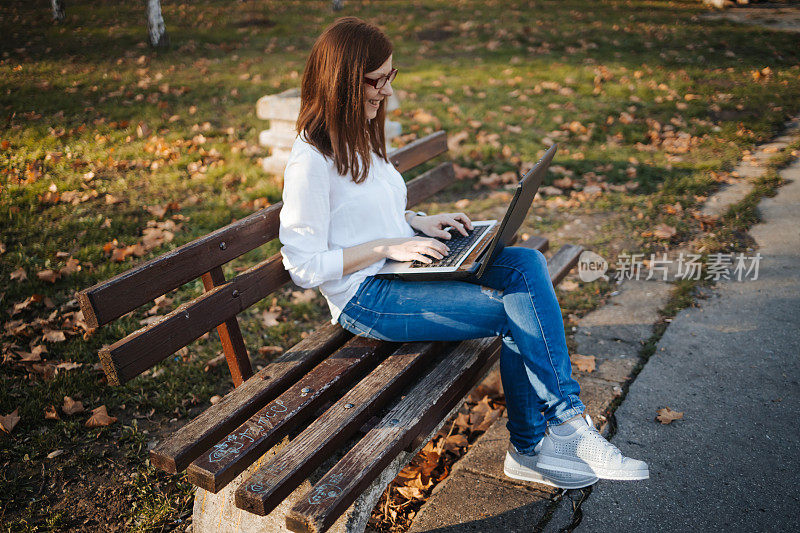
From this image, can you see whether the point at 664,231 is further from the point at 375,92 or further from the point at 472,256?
the point at 375,92

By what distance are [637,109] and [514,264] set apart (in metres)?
5.20

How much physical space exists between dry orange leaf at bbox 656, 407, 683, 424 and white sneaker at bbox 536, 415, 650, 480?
519 millimetres

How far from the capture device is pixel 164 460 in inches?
67.5

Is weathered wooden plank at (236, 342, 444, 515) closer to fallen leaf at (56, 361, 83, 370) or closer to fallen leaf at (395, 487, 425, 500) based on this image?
fallen leaf at (395, 487, 425, 500)

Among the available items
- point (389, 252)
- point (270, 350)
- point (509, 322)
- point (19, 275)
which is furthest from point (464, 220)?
point (19, 275)

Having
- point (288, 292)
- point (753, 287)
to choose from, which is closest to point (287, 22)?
point (288, 292)

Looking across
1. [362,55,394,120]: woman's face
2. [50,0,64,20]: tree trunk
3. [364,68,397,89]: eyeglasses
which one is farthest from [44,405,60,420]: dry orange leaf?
[50,0,64,20]: tree trunk

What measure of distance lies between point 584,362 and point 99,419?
2327 mm

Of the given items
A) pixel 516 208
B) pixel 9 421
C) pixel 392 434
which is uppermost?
pixel 516 208

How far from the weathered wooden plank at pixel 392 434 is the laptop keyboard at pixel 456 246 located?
14.4 inches

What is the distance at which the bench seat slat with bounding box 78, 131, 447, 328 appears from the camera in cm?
A: 176

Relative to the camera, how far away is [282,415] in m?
1.89

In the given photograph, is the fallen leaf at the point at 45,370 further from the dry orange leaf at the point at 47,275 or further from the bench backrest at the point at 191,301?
the bench backrest at the point at 191,301

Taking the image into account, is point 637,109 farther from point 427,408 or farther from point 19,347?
point 19,347
